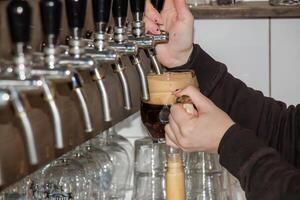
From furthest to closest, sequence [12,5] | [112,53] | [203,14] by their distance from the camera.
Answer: [203,14] < [112,53] < [12,5]

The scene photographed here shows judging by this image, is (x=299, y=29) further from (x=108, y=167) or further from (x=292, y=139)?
(x=108, y=167)

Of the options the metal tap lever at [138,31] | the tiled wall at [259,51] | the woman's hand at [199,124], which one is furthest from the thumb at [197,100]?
the tiled wall at [259,51]

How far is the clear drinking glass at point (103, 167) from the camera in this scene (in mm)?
1286

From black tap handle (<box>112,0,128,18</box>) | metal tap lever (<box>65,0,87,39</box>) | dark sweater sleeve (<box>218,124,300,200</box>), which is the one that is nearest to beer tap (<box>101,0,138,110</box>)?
black tap handle (<box>112,0,128,18</box>)

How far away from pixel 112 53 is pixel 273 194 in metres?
0.33

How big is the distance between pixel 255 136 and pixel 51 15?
469 mm

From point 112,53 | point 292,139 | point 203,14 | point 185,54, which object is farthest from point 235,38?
point 112,53

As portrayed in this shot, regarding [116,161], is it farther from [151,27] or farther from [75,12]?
[75,12]

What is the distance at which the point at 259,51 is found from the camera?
5.20 ft

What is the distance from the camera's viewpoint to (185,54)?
1.34m

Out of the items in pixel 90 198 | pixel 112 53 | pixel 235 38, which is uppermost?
pixel 112 53

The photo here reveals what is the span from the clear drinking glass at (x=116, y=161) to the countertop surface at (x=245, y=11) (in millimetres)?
358

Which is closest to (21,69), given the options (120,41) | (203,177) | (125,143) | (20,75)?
(20,75)

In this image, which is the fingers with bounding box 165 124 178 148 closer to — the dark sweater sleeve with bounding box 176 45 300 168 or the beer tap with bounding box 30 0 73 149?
the dark sweater sleeve with bounding box 176 45 300 168
